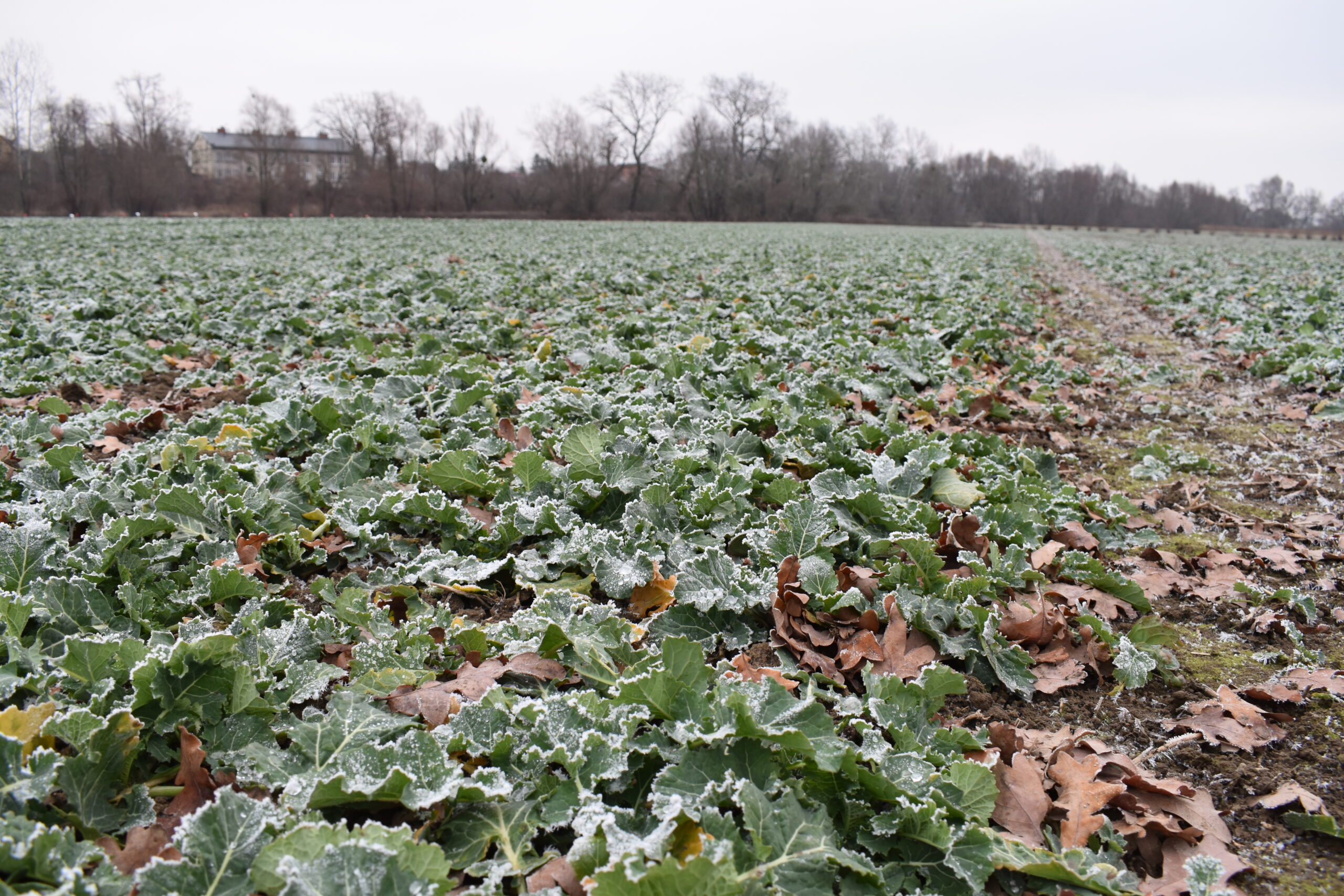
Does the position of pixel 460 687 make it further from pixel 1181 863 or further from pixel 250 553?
pixel 1181 863

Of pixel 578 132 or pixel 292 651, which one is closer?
pixel 292 651

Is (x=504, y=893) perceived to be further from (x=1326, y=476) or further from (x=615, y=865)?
(x=1326, y=476)

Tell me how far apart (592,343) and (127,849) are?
492 cm

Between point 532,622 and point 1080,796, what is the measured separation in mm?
1545

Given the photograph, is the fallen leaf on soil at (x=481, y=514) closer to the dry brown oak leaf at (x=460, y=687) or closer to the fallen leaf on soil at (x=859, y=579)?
the dry brown oak leaf at (x=460, y=687)

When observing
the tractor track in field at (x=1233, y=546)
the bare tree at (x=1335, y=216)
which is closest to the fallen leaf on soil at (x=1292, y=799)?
the tractor track in field at (x=1233, y=546)

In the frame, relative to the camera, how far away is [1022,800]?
1.79 metres

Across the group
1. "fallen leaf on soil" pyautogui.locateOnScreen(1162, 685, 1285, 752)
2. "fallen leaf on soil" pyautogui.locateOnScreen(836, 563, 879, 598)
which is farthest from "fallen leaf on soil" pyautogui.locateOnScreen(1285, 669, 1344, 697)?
"fallen leaf on soil" pyautogui.locateOnScreen(836, 563, 879, 598)

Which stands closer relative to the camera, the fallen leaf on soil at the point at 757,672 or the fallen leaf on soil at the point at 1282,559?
the fallen leaf on soil at the point at 757,672

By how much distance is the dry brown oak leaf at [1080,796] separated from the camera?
1707mm

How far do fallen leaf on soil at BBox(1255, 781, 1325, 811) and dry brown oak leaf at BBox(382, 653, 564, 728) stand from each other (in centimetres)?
187

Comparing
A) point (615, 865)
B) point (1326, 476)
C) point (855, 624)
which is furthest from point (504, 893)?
point (1326, 476)

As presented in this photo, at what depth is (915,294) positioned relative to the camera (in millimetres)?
9891

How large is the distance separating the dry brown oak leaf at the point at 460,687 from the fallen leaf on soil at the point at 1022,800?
47.0 inches
